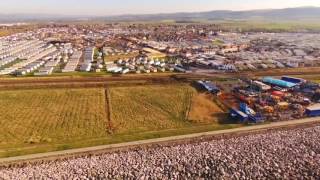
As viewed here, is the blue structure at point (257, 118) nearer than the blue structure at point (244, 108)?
Yes

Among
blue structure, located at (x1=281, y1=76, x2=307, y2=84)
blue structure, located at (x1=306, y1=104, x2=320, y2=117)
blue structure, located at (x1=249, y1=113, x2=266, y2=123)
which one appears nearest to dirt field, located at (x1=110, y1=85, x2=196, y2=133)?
blue structure, located at (x1=249, y1=113, x2=266, y2=123)

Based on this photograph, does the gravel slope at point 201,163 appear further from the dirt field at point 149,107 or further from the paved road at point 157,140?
the dirt field at point 149,107

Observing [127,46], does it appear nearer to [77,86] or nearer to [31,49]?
[31,49]

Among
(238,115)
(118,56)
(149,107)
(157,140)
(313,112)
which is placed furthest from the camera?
(118,56)

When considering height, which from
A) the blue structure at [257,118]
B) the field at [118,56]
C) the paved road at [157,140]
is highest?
the field at [118,56]

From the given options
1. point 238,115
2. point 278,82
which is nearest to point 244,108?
point 238,115

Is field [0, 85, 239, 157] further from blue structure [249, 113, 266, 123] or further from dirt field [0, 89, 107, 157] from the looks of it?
blue structure [249, 113, 266, 123]

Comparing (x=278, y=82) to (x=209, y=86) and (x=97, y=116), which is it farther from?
(x=97, y=116)

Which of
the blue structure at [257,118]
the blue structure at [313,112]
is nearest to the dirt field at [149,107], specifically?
the blue structure at [257,118]

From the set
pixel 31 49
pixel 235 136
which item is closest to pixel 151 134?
pixel 235 136
